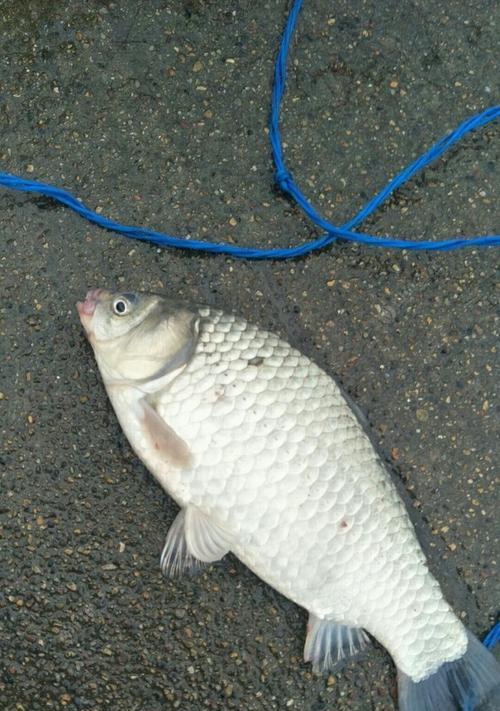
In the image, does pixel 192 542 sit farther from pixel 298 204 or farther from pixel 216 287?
→ pixel 298 204

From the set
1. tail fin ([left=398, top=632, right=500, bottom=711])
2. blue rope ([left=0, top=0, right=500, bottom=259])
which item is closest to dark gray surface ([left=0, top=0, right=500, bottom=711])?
blue rope ([left=0, top=0, right=500, bottom=259])

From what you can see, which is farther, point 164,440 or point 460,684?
point 460,684

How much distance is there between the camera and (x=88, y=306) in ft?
5.78

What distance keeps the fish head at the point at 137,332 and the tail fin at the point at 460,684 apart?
1008 mm

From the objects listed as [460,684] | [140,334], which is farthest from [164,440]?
[460,684]

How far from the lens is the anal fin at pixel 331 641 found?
1794mm

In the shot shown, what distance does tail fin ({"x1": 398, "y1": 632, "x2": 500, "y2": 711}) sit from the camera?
1.79 metres

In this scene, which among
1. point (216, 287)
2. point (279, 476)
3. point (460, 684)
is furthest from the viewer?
point (216, 287)

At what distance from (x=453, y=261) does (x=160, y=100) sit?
964 millimetres

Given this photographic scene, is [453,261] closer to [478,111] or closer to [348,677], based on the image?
[478,111]

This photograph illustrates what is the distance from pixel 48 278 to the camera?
1932 millimetres

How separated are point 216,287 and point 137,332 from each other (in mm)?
324

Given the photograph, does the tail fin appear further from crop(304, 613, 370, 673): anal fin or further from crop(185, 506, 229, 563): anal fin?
crop(185, 506, 229, 563): anal fin

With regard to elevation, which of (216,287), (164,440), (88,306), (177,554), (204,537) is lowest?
(177,554)
